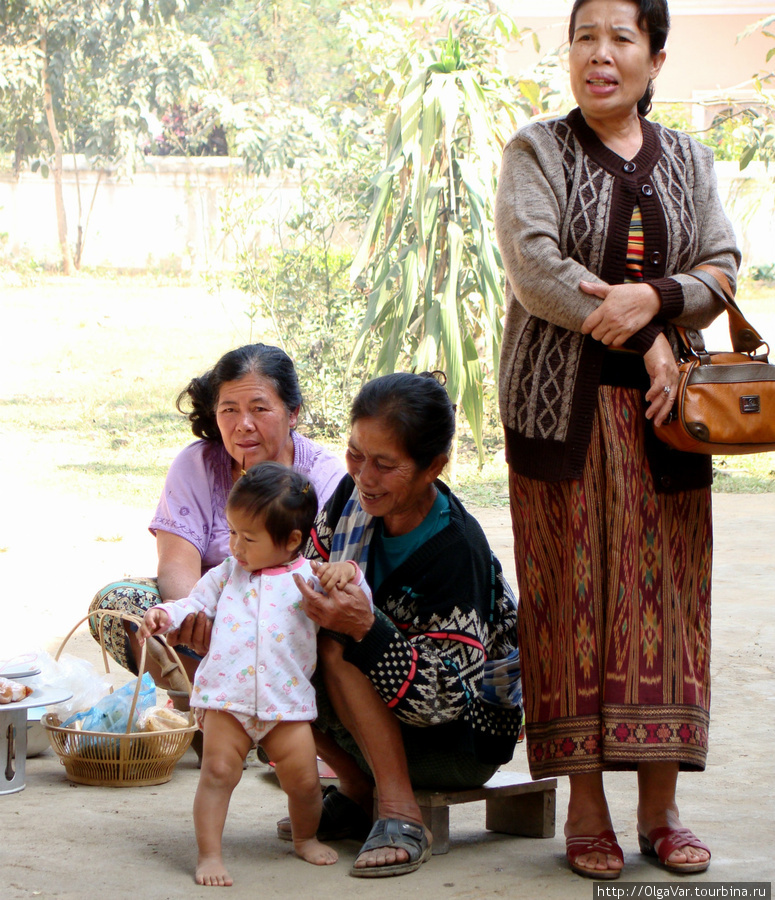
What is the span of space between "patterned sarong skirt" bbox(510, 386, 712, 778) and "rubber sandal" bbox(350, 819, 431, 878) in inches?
10.2

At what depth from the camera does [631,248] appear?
2.17 metres

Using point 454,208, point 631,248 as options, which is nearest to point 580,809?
point 631,248

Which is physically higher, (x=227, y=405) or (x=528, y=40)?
(x=528, y=40)

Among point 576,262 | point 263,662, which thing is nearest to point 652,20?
point 576,262

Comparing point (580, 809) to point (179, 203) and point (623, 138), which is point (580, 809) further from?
point (179, 203)

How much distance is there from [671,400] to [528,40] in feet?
38.0

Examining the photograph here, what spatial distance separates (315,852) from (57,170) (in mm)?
10974

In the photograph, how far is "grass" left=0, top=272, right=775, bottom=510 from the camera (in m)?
8.38

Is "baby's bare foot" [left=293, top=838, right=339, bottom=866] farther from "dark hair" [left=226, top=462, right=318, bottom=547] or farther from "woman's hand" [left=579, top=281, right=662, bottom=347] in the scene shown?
"woman's hand" [left=579, top=281, right=662, bottom=347]

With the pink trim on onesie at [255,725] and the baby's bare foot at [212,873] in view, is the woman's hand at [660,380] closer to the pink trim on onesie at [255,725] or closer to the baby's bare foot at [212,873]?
the pink trim on onesie at [255,725]

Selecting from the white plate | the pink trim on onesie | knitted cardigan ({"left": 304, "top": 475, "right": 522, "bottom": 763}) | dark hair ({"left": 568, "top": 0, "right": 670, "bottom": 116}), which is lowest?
the white plate

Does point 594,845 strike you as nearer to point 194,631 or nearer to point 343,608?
point 343,608

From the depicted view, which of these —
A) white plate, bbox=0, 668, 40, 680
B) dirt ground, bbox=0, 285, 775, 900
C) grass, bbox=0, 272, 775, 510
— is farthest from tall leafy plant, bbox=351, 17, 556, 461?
white plate, bbox=0, 668, 40, 680

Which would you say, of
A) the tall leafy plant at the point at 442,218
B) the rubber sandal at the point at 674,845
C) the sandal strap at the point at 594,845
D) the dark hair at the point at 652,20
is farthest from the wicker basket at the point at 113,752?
the tall leafy plant at the point at 442,218
